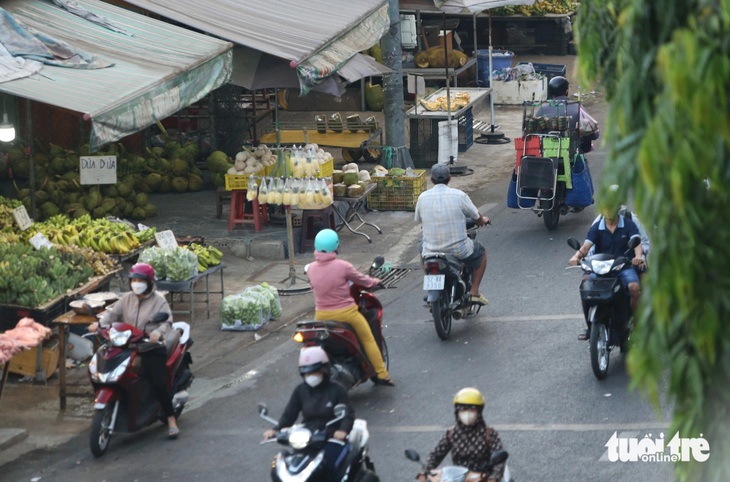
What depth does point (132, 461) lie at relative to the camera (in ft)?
29.3

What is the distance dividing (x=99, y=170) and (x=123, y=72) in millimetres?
2041

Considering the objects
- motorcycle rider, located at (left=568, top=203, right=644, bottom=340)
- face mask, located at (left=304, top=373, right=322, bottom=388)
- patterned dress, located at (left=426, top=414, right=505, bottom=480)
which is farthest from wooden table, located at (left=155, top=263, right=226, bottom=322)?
patterned dress, located at (left=426, top=414, right=505, bottom=480)

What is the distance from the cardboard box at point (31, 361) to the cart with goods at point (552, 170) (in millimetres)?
6596

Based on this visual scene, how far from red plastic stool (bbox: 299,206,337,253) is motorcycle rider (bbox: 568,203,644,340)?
551 centimetres

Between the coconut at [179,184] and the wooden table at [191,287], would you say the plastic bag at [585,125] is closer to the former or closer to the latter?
the wooden table at [191,287]

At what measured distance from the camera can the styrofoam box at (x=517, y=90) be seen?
25031 mm

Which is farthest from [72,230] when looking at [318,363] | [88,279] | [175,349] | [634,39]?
[634,39]

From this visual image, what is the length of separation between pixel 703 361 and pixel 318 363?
373cm

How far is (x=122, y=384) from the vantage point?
903 cm

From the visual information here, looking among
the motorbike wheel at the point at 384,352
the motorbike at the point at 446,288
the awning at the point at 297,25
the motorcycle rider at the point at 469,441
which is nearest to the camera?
the motorcycle rider at the point at 469,441

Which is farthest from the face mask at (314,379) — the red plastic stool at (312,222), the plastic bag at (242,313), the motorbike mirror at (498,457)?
the red plastic stool at (312,222)

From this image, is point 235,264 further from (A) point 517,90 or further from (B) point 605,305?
(A) point 517,90

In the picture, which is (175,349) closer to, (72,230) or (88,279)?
(88,279)

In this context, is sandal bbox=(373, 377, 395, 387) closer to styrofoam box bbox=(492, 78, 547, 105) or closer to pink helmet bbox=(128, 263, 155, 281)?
pink helmet bbox=(128, 263, 155, 281)
